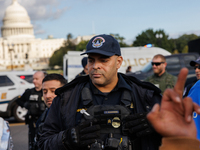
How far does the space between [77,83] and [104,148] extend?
620 millimetres

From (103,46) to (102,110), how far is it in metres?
0.51

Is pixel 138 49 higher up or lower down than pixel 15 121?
higher up

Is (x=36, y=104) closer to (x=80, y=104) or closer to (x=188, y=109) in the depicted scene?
(x=80, y=104)

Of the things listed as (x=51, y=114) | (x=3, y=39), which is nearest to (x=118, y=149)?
(x=51, y=114)

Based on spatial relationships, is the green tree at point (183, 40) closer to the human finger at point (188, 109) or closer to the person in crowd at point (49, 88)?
the person in crowd at point (49, 88)

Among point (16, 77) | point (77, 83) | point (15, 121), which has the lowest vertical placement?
point (15, 121)

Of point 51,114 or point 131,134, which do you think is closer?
point 131,134

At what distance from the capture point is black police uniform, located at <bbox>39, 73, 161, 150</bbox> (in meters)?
2.33

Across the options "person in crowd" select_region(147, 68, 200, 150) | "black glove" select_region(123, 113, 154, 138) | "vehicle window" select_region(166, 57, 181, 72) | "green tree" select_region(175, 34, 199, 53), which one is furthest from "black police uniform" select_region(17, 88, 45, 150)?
"green tree" select_region(175, 34, 199, 53)

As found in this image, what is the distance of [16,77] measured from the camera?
37.5ft

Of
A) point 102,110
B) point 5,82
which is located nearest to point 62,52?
point 5,82

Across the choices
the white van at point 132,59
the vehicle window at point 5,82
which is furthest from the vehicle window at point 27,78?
the white van at point 132,59

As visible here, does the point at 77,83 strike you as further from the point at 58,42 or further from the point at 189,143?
the point at 58,42

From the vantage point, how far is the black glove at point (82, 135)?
2215 millimetres
